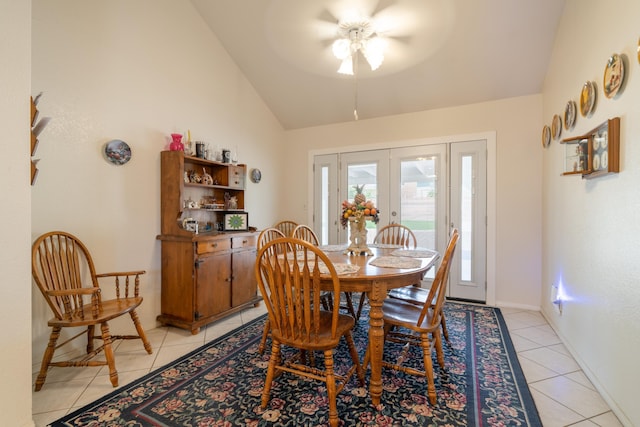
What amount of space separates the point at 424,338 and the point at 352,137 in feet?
10.2

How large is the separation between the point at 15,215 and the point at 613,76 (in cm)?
319

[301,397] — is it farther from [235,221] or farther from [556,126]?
[556,126]

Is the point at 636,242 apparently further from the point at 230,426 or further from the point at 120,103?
the point at 120,103

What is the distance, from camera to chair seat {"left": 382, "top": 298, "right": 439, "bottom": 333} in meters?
1.75

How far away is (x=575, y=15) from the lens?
2.30m

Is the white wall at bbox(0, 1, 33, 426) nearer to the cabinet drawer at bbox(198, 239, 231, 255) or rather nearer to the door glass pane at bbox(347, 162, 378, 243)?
the cabinet drawer at bbox(198, 239, 231, 255)

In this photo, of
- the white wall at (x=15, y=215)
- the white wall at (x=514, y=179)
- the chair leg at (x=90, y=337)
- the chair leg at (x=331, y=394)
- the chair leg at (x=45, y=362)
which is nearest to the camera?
the white wall at (x=15, y=215)

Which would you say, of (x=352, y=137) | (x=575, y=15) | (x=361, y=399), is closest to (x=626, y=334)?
(x=361, y=399)

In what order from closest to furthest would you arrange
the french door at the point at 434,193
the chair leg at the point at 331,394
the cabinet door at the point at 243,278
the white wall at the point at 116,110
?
1. the chair leg at the point at 331,394
2. the white wall at the point at 116,110
3. the cabinet door at the point at 243,278
4. the french door at the point at 434,193

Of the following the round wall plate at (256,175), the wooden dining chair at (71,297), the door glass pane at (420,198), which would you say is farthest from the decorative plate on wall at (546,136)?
the wooden dining chair at (71,297)

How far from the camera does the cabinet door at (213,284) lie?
8.83 ft

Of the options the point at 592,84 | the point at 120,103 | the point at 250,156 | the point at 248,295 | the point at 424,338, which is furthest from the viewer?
Result: the point at 250,156

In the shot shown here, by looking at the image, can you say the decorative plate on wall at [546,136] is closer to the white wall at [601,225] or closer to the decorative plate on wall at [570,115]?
the white wall at [601,225]

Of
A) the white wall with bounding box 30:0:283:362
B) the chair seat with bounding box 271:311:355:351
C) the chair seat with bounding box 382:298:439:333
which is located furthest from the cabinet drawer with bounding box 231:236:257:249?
the chair seat with bounding box 382:298:439:333
